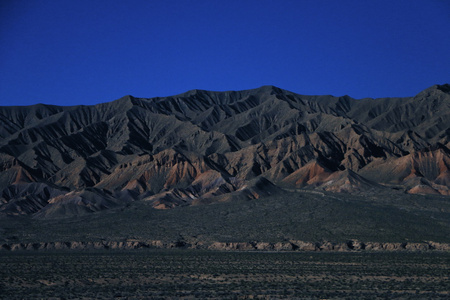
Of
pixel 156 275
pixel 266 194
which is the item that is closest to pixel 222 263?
pixel 156 275

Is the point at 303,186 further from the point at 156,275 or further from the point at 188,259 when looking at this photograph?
the point at 156,275

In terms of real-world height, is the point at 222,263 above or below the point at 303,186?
below

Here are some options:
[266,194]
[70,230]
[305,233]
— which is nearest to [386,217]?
[305,233]

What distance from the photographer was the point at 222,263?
69.6 meters

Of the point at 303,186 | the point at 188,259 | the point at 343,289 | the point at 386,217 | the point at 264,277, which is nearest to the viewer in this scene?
the point at 343,289

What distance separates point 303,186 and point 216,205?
161 feet

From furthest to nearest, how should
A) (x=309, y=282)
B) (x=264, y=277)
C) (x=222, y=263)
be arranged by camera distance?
(x=222, y=263)
(x=264, y=277)
(x=309, y=282)

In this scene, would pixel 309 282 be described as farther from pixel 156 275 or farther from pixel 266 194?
pixel 266 194

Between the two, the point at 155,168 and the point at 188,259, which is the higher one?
the point at 155,168

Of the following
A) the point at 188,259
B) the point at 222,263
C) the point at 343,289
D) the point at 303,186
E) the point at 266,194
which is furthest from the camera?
the point at 303,186

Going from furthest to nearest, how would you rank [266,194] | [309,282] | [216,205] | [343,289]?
1. [266,194]
2. [216,205]
3. [309,282]
4. [343,289]

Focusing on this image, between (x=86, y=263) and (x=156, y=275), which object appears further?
(x=86, y=263)

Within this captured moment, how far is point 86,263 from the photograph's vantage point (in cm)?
7088

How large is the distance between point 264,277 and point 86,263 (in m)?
22.3
